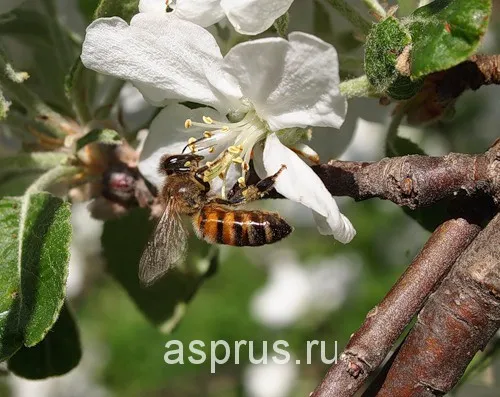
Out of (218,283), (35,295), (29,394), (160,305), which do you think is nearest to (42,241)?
(35,295)

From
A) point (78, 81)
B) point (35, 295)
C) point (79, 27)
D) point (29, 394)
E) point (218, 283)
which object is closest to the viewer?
point (35, 295)

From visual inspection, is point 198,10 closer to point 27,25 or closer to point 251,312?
point 27,25

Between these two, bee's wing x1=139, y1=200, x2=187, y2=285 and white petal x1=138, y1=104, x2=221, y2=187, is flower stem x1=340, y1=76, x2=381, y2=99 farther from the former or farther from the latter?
bee's wing x1=139, y1=200, x2=187, y2=285

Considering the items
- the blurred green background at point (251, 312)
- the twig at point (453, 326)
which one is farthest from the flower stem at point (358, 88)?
the blurred green background at point (251, 312)

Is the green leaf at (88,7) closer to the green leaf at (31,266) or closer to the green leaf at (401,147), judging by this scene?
the green leaf at (31,266)

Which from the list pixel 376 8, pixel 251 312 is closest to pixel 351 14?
pixel 376 8

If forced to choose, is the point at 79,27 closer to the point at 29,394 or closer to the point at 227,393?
the point at 29,394
